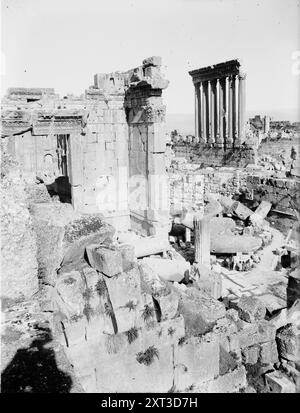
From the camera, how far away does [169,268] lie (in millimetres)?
11672

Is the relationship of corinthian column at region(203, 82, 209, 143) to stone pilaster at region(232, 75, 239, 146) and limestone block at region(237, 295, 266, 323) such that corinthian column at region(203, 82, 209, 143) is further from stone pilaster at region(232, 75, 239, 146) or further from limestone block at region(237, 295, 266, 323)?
limestone block at region(237, 295, 266, 323)

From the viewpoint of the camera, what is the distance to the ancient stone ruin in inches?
186

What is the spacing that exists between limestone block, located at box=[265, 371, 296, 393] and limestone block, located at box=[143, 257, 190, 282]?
4655mm

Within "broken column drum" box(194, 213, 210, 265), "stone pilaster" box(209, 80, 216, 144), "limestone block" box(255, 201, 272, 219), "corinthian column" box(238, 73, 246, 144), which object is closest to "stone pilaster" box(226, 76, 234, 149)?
"corinthian column" box(238, 73, 246, 144)

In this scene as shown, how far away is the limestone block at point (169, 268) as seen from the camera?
1123 centimetres

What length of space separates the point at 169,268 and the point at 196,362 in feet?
19.5

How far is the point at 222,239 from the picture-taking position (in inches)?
558

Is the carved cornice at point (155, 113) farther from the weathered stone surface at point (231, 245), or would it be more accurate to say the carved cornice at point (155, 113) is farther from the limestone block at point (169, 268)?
the limestone block at point (169, 268)

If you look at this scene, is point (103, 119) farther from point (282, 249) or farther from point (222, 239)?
point (282, 249)

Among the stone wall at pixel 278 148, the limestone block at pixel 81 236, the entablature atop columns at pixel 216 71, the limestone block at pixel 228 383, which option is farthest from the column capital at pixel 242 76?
the limestone block at pixel 228 383

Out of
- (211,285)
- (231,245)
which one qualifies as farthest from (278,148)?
(211,285)

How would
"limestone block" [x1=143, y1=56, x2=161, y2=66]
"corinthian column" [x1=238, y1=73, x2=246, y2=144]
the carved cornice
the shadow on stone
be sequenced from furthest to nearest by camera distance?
"corinthian column" [x1=238, y1=73, x2=246, y2=144] < the carved cornice < "limestone block" [x1=143, y1=56, x2=161, y2=66] < the shadow on stone

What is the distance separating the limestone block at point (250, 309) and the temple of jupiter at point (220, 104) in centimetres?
2115

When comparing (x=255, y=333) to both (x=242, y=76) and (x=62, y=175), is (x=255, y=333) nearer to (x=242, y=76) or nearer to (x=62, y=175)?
(x=62, y=175)
